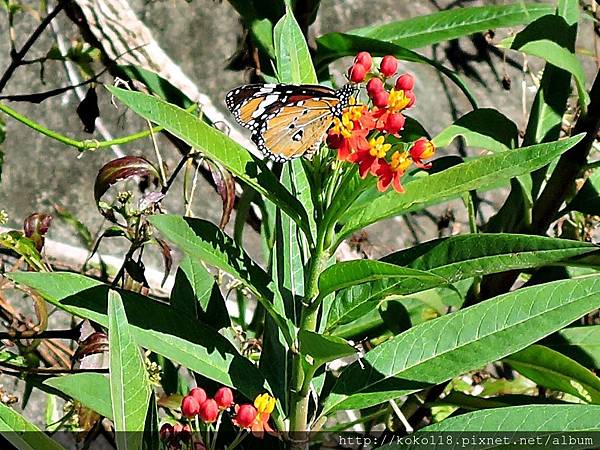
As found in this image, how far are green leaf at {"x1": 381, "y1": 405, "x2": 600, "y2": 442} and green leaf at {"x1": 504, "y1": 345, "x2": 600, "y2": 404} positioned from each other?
0.27 meters

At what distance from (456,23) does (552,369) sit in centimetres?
62

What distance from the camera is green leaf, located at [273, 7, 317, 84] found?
1.06 meters

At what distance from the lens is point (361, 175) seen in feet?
2.87

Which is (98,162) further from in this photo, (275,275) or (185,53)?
(275,275)

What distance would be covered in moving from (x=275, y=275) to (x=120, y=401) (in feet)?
1.16

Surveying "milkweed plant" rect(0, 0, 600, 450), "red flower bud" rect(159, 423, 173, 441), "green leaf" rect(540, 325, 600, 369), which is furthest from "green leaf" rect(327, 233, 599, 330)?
"green leaf" rect(540, 325, 600, 369)

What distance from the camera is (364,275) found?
86cm

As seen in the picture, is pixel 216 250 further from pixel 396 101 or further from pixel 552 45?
pixel 552 45

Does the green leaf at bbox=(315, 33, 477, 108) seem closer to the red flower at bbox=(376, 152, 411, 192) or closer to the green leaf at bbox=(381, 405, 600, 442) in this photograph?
the red flower at bbox=(376, 152, 411, 192)

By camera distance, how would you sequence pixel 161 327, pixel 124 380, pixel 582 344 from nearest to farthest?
pixel 124 380 < pixel 161 327 < pixel 582 344

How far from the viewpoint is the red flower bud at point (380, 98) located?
3.03 feet

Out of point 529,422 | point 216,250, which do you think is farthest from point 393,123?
point 529,422

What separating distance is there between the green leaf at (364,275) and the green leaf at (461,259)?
0.02 metres

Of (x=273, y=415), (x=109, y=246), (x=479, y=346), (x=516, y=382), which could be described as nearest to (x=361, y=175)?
(x=479, y=346)
